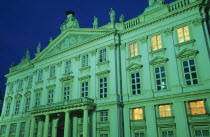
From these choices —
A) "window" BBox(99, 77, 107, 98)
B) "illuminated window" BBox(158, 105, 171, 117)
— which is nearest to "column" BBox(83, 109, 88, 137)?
"window" BBox(99, 77, 107, 98)

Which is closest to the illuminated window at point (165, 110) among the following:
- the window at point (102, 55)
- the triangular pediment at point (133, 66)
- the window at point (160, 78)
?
the window at point (160, 78)

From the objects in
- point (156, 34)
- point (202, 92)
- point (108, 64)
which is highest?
point (156, 34)

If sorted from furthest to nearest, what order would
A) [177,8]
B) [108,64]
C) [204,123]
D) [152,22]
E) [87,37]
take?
[87,37]
[108,64]
[152,22]
[177,8]
[204,123]

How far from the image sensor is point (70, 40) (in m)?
31.0

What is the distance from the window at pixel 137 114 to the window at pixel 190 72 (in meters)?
5.95

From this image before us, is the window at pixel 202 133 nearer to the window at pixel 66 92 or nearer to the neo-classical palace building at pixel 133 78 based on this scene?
the neo-classical palace building at pixel 133 78

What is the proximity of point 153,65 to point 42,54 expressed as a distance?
2106 centimetres

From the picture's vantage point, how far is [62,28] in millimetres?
33562

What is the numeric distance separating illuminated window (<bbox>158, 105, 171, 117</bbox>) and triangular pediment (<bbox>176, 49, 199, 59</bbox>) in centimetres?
552

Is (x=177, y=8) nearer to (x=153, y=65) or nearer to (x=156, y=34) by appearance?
(x=156, y=34)

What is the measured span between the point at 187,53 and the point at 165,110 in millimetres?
6412

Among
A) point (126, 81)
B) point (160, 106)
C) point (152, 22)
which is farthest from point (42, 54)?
point (160, 106)

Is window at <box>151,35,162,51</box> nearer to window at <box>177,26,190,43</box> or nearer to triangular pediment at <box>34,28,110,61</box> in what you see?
window at <box>177,26,190,43</box>

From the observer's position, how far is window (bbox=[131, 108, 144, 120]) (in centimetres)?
2141
